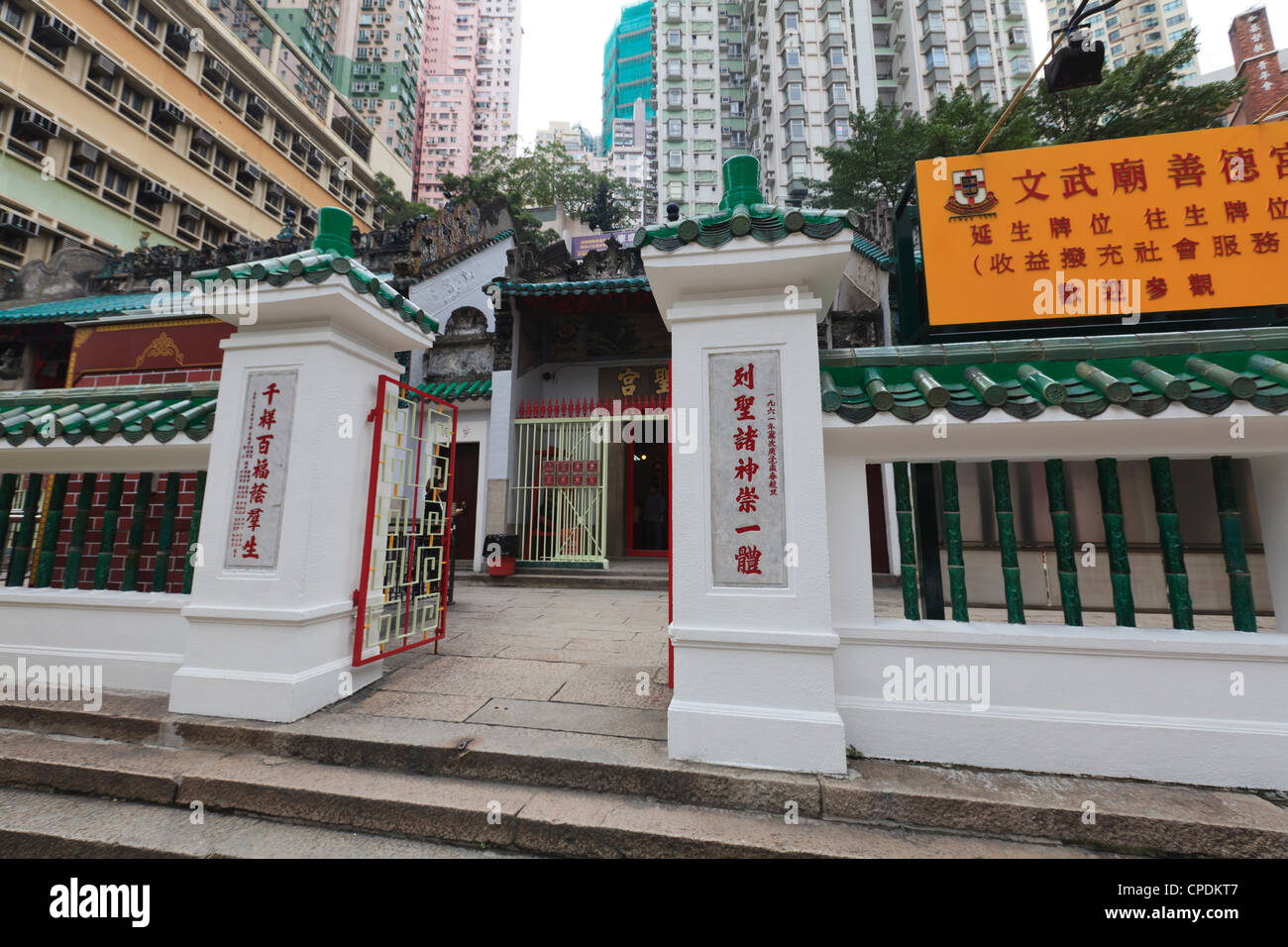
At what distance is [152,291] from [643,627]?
46.3 feet

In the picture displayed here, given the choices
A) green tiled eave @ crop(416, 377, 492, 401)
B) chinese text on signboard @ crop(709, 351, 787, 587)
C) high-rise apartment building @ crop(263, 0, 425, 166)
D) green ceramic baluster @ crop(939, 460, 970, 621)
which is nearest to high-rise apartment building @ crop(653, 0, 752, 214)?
high-rise apartment building @ crop(263, 0, 425, 166)

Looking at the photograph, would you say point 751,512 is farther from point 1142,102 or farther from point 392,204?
point 392,204

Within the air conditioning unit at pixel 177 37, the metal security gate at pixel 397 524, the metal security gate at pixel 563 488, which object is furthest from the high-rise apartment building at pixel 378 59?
the metal security gate at pixel 397 524

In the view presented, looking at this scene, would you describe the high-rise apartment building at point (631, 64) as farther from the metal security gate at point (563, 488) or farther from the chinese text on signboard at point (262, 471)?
the chinese text on signboard at point (262, 471)

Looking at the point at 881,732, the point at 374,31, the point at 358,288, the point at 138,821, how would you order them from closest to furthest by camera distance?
the point at 138,821 → the point at 881,732 → the point at 358,288 → the point at 374,31

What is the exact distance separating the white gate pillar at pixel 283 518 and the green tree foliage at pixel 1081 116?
13.3 m

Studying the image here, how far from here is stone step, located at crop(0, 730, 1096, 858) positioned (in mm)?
2309

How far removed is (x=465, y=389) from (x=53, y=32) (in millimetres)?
17565

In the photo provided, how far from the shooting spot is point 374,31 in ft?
165

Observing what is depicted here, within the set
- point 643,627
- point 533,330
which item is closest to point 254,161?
point 533,330

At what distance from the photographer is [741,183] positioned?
10.7ft

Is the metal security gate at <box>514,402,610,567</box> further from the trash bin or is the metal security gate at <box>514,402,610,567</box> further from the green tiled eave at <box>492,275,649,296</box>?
the green tiled eave at <box>492,275,649,296</box>

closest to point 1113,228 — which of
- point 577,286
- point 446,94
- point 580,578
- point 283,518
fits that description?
point 283,518
